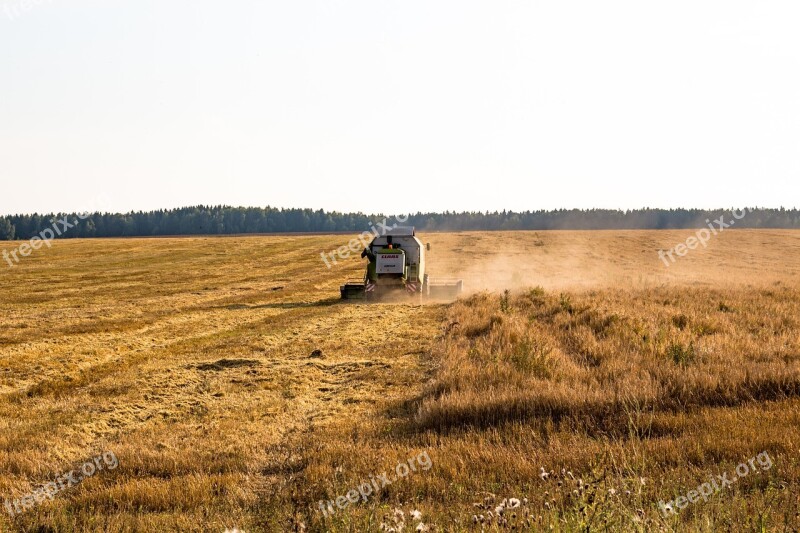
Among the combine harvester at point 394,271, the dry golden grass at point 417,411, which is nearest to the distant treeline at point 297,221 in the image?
the combine harvester at point 394,271

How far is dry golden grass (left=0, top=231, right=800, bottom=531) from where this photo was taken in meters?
4.87

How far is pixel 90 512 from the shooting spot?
16.8ft

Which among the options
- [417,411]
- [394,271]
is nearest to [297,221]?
[394,271]

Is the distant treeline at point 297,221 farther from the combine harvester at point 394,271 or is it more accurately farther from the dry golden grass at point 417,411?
the dry golden grass at point 417,411

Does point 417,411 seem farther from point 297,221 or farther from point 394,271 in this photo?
point 297,221

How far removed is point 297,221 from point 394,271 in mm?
115099

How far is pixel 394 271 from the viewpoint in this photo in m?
24.3

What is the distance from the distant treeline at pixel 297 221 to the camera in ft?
385

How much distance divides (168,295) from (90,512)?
24333 millimetres

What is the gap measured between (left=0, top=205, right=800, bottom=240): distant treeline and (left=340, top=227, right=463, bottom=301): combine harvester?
91.7 metres

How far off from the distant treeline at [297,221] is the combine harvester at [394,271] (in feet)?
301

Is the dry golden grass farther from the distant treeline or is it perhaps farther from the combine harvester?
the distant treeline

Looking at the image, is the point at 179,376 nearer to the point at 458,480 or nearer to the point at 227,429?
the point at 227,429

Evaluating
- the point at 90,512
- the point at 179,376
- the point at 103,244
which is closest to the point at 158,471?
the point at 90,512
